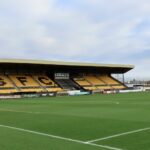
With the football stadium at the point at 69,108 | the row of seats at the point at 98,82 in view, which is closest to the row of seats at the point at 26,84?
the football stadium at the point at 69,108

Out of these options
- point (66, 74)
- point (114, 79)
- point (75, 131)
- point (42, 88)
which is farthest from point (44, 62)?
point (75, 131)

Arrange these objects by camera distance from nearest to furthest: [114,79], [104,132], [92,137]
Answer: [92,137] → [104,132] → [114,79]

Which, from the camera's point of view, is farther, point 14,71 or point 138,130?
point 14,71

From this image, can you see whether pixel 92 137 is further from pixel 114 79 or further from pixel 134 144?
pixel 114 79

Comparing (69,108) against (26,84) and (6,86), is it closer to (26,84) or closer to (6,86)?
(6,86)

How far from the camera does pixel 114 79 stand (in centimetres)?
9406

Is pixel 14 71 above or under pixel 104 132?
above

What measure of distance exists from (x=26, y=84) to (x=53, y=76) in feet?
36.2

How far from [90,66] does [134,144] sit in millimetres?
73895

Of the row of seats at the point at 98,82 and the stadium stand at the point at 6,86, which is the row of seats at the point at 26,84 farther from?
the row of seats at the point at 98,82

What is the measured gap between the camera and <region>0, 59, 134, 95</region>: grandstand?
72.6 m

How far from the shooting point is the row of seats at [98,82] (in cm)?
8338

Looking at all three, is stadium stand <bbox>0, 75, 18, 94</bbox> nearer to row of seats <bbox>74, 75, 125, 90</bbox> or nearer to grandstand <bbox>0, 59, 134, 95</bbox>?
grandstand <bbox>0, 59, 134, 95</bbox>

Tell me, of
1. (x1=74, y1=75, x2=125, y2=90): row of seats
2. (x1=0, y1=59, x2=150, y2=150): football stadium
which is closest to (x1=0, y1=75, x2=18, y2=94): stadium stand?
(x1=0, y1=59, x2=150, y2=150): football stadium
